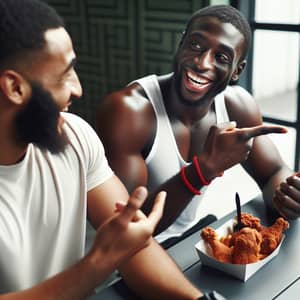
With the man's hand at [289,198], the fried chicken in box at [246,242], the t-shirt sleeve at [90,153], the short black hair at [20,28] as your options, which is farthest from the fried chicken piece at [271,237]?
the short black hair at [20,28]

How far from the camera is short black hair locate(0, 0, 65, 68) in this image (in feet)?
2.22

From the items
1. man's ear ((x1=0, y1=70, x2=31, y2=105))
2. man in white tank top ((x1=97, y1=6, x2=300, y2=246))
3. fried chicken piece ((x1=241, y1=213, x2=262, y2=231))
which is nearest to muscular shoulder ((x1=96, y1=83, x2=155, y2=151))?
man in white tank top ((x1=97, y1=6, x2=300, y2=246))

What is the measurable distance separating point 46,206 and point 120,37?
177cm

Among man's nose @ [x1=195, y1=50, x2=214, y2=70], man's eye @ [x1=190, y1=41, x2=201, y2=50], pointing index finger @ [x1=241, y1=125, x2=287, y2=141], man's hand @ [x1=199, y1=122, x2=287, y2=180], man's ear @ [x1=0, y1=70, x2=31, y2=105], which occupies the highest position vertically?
man's ear @ [x1=0, y1=70, x2=31, y2=105]

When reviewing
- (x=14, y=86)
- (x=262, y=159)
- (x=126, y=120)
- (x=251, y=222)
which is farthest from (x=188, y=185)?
(x=14, y=86)

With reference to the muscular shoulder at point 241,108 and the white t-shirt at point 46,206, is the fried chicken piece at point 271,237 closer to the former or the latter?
the white t-shirt at point 46,206

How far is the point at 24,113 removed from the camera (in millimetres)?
745

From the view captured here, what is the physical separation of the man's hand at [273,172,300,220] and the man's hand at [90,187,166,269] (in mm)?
528

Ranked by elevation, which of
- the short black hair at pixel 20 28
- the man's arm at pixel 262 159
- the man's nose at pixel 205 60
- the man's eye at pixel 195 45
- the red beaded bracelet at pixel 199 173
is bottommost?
the man's arm at pixel 262 159

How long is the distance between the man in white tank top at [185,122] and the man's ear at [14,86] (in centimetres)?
45

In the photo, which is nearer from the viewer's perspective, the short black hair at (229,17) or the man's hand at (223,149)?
the man's hand at (223,149)

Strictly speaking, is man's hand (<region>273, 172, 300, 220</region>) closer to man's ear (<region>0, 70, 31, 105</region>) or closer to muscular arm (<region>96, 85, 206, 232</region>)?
muscular arm (<region>96, 85, 206, 232</region>)

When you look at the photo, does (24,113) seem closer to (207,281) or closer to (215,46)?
(207,281)

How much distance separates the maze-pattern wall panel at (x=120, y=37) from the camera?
7.25 ft
